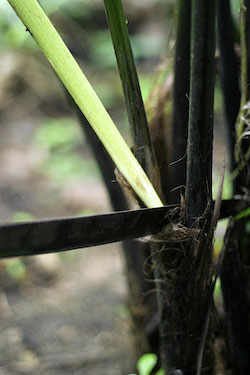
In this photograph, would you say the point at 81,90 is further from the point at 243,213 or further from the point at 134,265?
the point at 134,265

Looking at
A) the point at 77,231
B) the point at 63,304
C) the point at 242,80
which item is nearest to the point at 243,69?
the point at 242,80

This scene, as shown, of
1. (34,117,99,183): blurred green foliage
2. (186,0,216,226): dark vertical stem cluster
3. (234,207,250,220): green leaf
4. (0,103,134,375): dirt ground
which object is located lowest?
(0,103,134,375): dirt ground

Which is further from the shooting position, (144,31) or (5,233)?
(144,31)

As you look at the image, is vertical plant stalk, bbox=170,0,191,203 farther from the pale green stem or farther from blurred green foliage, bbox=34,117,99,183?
blurred green foliage, bbox=34,117,99,183

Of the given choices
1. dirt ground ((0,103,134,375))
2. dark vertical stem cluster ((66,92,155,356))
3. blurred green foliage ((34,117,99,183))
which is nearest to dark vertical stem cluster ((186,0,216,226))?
dark vertical stem cluster ((66,92,155,356))

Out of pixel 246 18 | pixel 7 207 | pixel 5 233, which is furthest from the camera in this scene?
pixel 7 207

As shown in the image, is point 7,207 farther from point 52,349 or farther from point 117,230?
point 117,230

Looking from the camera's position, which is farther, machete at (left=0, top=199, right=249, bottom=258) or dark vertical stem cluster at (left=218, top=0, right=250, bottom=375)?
dark vertical stem cluster at (left=218, top=0, right=250, bottom=375)

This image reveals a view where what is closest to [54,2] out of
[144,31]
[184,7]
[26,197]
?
[144,31]
